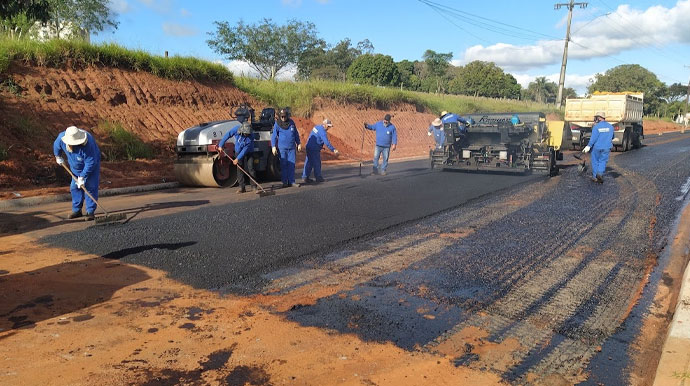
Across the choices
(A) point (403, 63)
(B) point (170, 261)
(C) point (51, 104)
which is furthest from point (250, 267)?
(A) point (403, 63)

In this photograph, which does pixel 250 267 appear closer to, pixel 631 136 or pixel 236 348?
pixel 236 348

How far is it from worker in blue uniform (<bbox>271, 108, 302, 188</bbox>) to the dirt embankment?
3.08m

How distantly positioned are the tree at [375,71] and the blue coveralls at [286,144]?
117 feet

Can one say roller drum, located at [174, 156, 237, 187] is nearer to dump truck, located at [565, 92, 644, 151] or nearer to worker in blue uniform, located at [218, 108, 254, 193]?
worker in blue uniform, located at [218, 108, 254, 193]

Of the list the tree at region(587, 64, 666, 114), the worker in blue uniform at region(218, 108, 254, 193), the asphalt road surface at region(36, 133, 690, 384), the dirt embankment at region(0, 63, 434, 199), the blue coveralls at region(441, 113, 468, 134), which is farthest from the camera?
the tree at region(587, 64, 666, 114)

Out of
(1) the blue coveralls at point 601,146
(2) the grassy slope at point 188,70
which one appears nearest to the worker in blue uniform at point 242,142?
(2) the grassy slope at point 188,70

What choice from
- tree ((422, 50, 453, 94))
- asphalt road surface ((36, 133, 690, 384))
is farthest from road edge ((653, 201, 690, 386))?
tree ((422, 50, 453, 94))

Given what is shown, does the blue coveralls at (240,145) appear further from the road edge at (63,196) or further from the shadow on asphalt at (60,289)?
the shadow on asphalt at (60,289)

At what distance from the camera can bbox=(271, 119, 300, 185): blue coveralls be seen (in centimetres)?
1109

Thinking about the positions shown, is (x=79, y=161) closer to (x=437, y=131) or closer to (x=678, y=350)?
(x=678, y=350)

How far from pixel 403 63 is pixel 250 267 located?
62.7 metres

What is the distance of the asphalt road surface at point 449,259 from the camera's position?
3678mm

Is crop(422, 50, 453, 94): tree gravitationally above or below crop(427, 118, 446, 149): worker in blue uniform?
above

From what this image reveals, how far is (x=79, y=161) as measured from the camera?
757 centimetres
